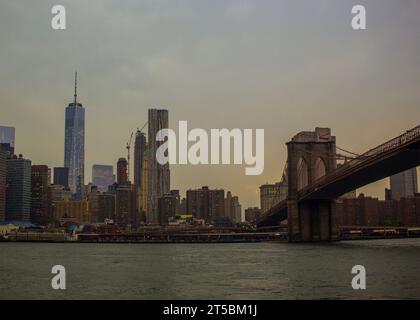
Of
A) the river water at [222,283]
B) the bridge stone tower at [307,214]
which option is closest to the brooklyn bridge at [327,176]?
the bridge stone tower at [307,214]

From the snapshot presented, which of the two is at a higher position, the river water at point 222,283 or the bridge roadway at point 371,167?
the bridge roadway at point 371,167

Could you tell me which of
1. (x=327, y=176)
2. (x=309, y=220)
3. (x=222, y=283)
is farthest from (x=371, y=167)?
(x=222, y=283)

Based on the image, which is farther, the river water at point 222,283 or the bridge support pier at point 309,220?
the bridge support pier at point 309,220

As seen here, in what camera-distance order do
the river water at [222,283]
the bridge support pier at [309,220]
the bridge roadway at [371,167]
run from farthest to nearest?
the bridge support pier at [309,220] < the bridge roadway at [371,167] < the river water at [222,283]

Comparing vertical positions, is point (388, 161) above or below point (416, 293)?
above

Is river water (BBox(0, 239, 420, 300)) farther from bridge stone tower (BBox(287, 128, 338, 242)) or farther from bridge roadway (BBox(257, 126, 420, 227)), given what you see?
bridge stone tower (BBox(287, 128, 338, 242))

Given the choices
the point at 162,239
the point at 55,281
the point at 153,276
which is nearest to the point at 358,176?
the point at 153,276

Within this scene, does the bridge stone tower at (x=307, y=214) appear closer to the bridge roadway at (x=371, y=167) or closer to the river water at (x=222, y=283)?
the bridge roadway at (x=371, y=167)
